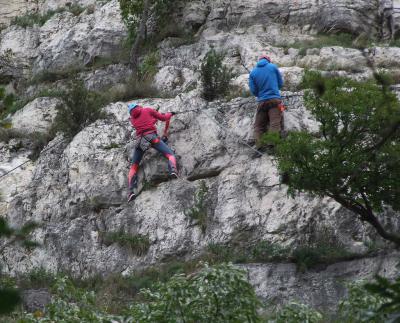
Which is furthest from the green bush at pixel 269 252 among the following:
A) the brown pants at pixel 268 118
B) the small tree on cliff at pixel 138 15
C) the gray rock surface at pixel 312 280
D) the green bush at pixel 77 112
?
the small tree on cliff at pixel 138 15

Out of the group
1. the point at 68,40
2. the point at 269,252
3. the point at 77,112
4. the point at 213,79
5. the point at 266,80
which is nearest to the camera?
the point at 269,252

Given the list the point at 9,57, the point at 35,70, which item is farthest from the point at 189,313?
the point at 9,57

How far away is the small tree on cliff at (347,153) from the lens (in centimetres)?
955

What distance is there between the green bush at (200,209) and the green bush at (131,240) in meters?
0.89

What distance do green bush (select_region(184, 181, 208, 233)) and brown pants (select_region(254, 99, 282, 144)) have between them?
4.44 ft

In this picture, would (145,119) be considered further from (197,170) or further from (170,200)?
(170,200)

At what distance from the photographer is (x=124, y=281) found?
11812mm

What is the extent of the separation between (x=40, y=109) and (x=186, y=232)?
6862mm

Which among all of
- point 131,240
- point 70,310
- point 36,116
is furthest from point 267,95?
point 70,310

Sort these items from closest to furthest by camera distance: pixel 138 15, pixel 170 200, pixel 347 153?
1. pixel 347 153
2. pixel 170 200
3. pixel 138 15

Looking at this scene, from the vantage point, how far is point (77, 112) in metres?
15.9

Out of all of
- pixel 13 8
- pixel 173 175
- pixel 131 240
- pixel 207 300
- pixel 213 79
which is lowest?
pixel 13 8

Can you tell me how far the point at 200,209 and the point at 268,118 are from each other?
2.14 m

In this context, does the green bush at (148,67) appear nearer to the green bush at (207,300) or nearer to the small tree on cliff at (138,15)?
the small tree on cliff at (138,15)
